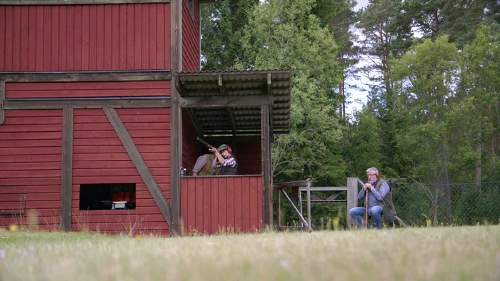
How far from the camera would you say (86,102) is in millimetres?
14453

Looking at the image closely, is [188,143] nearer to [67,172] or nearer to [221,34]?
[67,172]

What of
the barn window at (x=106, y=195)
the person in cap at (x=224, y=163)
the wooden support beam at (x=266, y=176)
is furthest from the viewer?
the barn window at (x=106, y=195)

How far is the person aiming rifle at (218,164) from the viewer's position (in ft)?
49.1

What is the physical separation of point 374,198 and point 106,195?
26.6 ft

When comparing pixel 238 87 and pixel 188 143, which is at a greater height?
pixel 238 87

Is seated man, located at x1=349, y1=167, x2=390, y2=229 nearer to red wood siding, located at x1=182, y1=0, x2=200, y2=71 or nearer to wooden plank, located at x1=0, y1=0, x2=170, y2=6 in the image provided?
red wood siding, located at x1=182, y1=0, x2=200, y2=71

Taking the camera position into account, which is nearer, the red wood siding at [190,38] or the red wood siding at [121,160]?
the red wood siding at [121,160]

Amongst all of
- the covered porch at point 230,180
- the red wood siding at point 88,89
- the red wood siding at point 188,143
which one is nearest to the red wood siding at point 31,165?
the red wood siding at point 88,89

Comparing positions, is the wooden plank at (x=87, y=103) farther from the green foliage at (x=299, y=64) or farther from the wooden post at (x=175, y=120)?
the green foliage at (x=299, y=64)

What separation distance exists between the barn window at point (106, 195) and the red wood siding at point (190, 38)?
134 inches

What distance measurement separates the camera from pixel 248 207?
1400 centimetres

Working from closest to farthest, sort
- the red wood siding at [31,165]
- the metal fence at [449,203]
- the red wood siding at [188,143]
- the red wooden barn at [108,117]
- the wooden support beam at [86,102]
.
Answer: the red wooden barn at [108,117] < the red wood siding at [31,165] < the wooden support beam at [86,102] < the red wood siding at [188,143] < the metal fence at [449,203]

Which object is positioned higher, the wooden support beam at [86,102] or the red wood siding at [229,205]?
the wooden support beam at [86,102]

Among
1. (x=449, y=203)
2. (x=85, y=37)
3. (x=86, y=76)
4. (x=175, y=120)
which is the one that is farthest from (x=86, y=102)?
(x=449, y=203)
